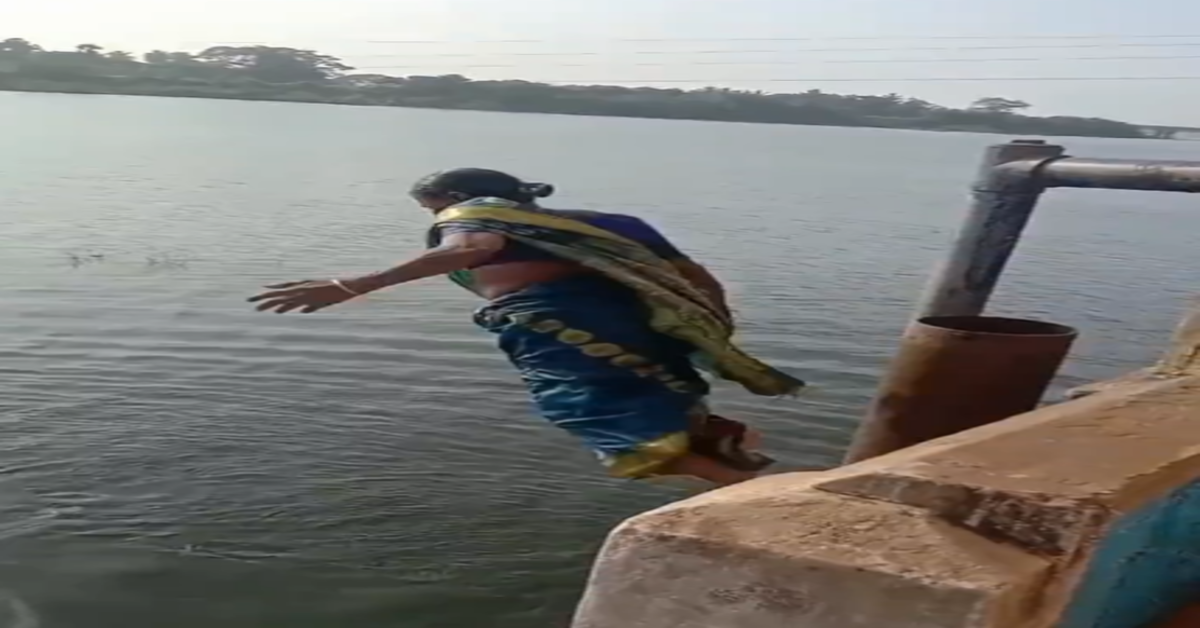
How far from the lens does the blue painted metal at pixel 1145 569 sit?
2410mm

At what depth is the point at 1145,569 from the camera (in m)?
2.62

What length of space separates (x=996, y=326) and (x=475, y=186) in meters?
1.89

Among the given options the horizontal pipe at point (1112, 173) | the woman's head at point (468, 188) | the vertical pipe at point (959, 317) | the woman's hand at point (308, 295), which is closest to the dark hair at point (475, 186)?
the woman's head at point (468, 188)

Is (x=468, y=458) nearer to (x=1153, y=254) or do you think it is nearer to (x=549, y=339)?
(x=549, y=339)

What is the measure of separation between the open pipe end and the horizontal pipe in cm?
73

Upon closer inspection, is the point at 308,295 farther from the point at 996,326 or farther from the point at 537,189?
the point at 996,326

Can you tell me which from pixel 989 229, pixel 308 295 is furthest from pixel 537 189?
pixel 989 229

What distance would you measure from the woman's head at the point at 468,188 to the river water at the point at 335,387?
1.91 metres

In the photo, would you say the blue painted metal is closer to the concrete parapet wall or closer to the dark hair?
the concrete parapet wall

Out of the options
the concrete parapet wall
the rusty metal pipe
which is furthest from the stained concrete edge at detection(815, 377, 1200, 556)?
the rusty metal pipe

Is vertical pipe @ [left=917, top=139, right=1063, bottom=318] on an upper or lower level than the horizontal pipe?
lower

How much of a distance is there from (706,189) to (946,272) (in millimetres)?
26040

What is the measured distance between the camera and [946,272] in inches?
250

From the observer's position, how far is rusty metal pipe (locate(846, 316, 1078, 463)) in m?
5.11
